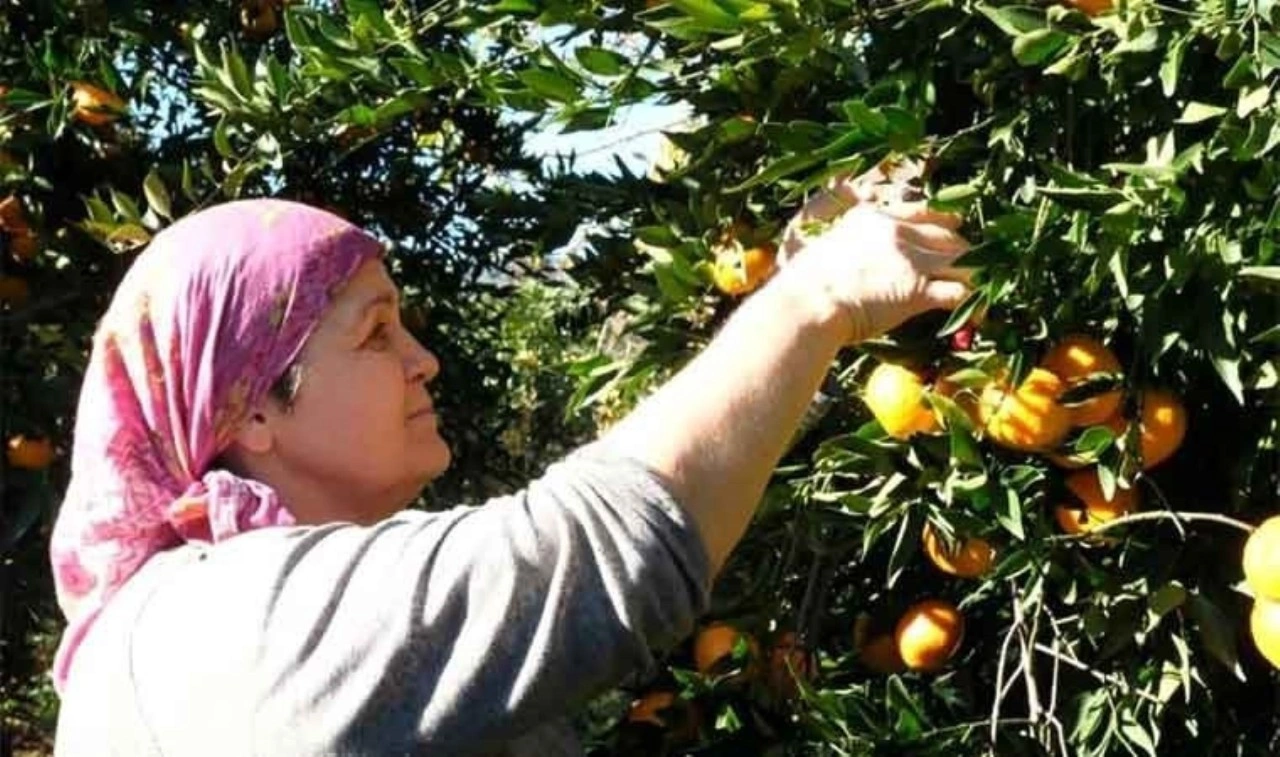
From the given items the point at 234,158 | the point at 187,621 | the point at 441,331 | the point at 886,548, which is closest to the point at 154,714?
the point at 187,621

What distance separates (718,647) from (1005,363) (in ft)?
1.49

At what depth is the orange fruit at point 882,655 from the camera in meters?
1.76

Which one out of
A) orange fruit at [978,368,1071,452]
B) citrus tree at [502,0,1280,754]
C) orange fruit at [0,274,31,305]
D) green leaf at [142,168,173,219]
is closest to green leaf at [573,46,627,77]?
citrus tree at [502,0,1280,754]

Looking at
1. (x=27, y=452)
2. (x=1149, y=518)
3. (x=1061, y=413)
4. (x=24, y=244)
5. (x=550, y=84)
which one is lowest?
(x=27, y=452)

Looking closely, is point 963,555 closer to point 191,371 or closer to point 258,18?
point 191,371

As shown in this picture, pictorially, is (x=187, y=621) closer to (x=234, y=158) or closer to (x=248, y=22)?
(x=234, y=158)

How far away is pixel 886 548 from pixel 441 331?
58.3 inches

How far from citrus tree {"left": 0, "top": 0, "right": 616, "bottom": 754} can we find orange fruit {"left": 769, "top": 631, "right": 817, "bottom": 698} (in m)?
0.43

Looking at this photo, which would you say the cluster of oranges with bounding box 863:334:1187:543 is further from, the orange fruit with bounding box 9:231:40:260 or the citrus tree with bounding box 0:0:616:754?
the orange fruit with bounding box 9:231:40:260

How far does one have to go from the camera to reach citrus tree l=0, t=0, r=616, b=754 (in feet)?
6.75

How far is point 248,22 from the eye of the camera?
2.79 metres

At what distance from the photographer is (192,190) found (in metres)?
2.29

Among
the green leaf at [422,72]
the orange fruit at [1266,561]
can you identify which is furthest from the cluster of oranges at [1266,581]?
the green leaf at [422,72]

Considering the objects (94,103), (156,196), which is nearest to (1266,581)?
(156,196)
